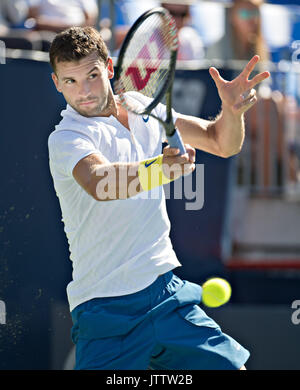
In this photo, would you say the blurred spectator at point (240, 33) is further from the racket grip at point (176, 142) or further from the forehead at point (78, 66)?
the racket grip at point (176, 142)

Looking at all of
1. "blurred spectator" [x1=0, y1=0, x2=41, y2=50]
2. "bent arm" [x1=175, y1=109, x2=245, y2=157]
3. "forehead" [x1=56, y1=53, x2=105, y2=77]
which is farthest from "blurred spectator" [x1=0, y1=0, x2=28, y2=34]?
"forehead" [x1=56, y1=53, x2=105, y2=77]

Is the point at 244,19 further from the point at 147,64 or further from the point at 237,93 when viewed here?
the point at 237,93

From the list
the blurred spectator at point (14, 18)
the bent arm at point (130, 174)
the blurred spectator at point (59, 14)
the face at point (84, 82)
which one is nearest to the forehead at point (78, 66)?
the face at point (84, 82)

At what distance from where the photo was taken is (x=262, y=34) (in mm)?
6375

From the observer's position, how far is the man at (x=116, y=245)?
288cm

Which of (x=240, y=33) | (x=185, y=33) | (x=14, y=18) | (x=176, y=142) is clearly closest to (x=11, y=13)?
(x=14, y=18)

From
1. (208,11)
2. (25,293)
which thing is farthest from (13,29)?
(25,293)

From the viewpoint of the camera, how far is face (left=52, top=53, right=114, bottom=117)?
2.83 m

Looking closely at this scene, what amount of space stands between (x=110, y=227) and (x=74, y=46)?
715 millimetres

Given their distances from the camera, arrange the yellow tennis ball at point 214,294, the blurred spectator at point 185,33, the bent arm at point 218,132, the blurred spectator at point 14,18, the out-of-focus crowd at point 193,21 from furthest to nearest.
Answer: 1. the blurred spectator at point 185,33
2. the out-of-focus crowd at point 193,21
3. the blurred spectator at point 14,18
4. the yellow tennis ball at point 214,294
5. the bent arm at point 218,132

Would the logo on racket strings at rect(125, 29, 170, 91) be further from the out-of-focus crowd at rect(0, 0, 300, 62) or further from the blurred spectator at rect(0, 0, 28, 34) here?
the blurred spectator at rect(0, 0, 28, 34)

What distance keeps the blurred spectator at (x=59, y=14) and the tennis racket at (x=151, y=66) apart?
2.72 m

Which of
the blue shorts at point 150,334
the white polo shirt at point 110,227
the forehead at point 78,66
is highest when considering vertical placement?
the forehead at point 78,66

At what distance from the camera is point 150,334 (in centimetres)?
302
